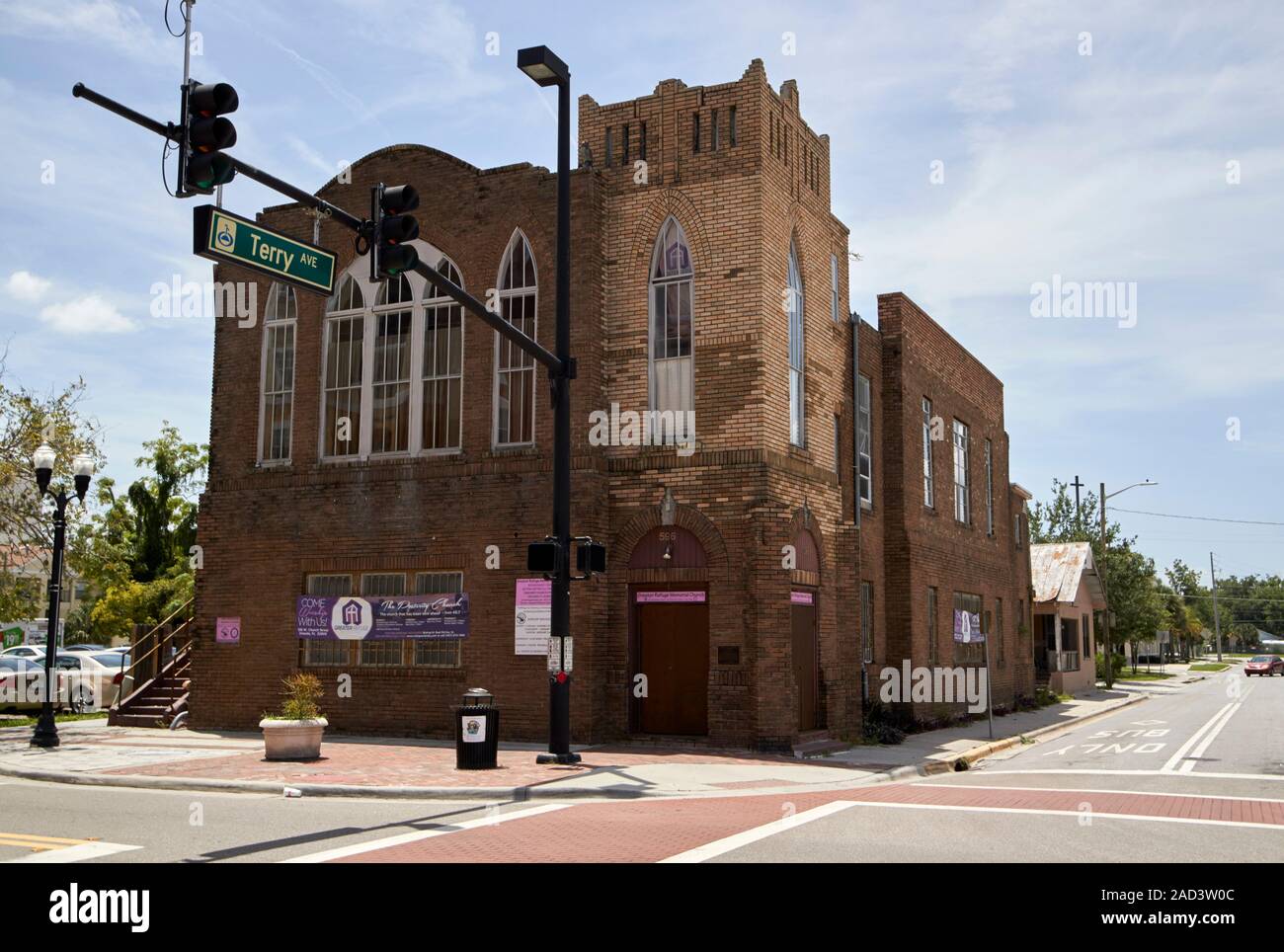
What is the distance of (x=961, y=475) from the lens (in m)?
30.2

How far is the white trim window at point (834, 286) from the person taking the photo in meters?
22.4

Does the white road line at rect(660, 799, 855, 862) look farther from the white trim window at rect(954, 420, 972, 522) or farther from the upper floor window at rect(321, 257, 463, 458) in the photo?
the white trim window at rect(954, 420, 972, 522)

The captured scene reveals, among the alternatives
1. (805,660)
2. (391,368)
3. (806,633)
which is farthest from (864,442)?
(391,368)

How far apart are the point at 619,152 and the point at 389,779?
11463mm

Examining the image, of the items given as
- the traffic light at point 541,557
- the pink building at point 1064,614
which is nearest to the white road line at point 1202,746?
the traffic light at point 541,557

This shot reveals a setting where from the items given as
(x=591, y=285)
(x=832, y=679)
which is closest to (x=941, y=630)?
(x=832, y=679)

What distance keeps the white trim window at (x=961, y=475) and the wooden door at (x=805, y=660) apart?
35.5 ft

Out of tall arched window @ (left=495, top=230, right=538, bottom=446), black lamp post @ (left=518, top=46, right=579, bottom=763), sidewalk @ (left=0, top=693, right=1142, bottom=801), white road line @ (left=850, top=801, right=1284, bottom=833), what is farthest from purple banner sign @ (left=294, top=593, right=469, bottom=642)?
white road line @ (left=850, top=801, right=1284, bottom=833)

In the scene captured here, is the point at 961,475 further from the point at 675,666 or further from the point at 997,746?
the point at 675,666

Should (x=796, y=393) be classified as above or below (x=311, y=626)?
above

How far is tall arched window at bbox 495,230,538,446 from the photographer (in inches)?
789

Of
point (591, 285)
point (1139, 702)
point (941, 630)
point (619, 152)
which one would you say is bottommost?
point (1139, 702)

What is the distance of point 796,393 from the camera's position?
66.4 feet
